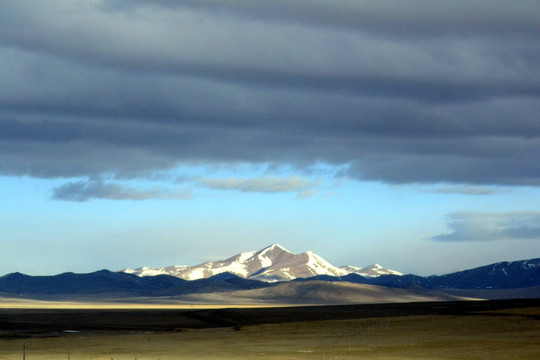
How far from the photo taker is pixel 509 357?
83875 millimetres

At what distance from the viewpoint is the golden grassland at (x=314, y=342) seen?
89.6 meters

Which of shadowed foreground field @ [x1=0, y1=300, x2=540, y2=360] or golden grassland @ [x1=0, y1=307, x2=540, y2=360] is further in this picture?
shadowed foreground field @ [x1=0, y1=300, x2=540, y2=360]

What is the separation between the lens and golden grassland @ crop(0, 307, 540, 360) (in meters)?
89.6

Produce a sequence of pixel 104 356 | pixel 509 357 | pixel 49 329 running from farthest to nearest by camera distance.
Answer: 1. pixel 49 329
2. pixel 104 356
3. pixel 509 357

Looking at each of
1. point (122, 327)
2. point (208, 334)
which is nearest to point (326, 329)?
point (208, 334)

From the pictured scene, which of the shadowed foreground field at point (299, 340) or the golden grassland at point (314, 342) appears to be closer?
the golden grassland at point (314, 342)

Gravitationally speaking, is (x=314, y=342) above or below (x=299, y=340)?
below

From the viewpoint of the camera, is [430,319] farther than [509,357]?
Yes

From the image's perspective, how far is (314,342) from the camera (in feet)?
351

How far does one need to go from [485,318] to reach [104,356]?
77.9 meters

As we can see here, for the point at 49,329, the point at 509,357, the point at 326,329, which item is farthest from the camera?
the point at 49,329

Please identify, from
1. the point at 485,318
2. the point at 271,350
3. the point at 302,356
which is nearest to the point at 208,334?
the point at 271,350

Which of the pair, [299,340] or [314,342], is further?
[299,340]

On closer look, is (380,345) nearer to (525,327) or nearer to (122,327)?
(525,327)
